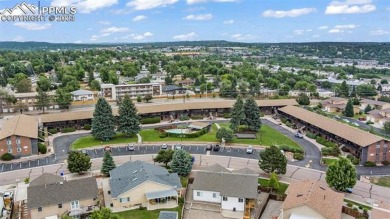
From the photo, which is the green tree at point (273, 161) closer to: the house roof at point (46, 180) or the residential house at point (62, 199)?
the residential house at point (62, 199)

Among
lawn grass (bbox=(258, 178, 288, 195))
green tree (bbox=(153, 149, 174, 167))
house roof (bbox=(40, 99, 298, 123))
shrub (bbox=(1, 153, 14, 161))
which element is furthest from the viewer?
house roof (bbox=(40, 99, 298, 123))

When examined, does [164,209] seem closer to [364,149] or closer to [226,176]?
[226,176]

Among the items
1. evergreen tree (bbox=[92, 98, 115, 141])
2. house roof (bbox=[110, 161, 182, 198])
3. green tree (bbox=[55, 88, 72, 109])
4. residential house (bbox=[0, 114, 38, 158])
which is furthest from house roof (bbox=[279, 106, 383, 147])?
green tree (bbox=[55, 88, 72, 109])

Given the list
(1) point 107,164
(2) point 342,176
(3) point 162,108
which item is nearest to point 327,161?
(2) point 342,176

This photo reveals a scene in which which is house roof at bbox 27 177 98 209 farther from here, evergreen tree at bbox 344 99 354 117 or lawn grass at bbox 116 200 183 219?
evergreen tree at bbox 344 99 354 117

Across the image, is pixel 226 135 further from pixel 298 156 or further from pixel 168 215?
pixel 168 215

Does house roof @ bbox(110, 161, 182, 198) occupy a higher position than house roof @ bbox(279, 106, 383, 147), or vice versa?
house roof @ bbox(279, 106, 383, 147)

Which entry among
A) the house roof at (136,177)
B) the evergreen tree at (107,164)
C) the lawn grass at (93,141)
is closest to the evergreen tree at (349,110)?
the lawn grass at (93,141)
